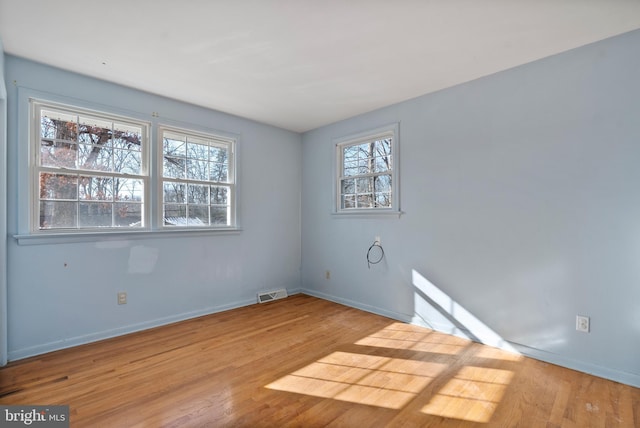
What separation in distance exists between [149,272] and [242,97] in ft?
7.48

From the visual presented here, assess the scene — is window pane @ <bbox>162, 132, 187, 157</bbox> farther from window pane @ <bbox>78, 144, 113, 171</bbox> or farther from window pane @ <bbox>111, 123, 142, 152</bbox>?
window pane @ <bbox>78, 144, 113, 171</bbox>

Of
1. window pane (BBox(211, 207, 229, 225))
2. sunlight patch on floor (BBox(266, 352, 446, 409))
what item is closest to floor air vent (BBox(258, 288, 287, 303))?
window pane (BBox(211, 207, 229, 225))

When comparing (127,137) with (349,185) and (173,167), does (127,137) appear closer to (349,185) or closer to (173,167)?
(173,167)

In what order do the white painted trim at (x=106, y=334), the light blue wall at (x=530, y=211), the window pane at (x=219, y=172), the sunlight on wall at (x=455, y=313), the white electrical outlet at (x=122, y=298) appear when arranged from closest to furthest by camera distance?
the light blue wall at (x=530, y=211) → the white painted trim at (x=106, y=334) → the sunlight on wall at (x=455, y=313) → the white electrical outlet at (x=122, y=298) → the window pane at (x=219, y=172)

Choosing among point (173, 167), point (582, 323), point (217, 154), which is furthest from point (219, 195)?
point (582, 323)

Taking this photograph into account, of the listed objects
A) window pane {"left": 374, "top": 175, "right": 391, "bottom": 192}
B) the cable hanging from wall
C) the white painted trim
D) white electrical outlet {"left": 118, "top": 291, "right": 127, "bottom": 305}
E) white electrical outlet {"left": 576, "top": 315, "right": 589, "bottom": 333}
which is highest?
window pane {"left": 374, "top": 175, "right": 391, "bottom": 192}

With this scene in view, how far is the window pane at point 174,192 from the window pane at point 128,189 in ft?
0.85

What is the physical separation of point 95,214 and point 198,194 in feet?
3.61

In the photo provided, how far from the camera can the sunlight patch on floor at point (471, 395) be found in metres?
1.87

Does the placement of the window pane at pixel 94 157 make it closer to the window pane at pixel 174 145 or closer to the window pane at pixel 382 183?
the window pane at pixel 174 145

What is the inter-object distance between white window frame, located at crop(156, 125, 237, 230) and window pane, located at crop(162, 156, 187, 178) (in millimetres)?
29

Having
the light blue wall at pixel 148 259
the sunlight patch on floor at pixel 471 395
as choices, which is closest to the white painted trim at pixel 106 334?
the light blue wall at pixel 148 259

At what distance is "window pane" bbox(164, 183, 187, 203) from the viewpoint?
3482 millimetres

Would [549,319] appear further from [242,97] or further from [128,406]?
[242,97]
